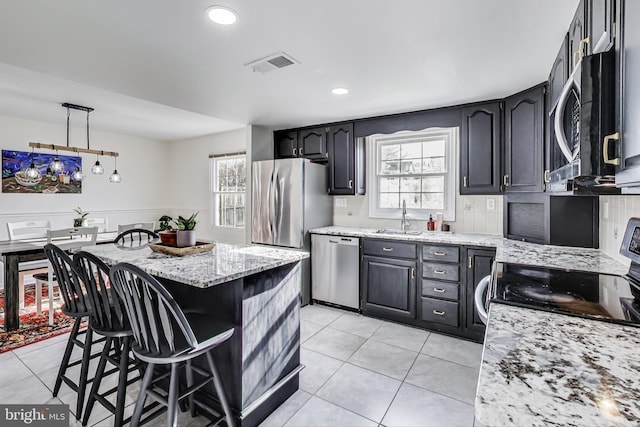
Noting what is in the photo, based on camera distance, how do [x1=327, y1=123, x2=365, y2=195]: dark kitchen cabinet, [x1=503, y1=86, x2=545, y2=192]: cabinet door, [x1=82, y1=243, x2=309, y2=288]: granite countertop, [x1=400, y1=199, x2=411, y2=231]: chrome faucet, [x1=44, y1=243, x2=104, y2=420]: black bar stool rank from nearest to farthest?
[x1=82, y1=243, x2=309, y2=288]: granite countertop
[x1=44, y1=243, x2=104, y2=420]: black bar stool
[x1=503, y1=86, x2=545, y2=192]: cabinet door
[x1=400, y1=199, x2=411, y2=231]: chrome faucet
[x1=327, y1=123, x2=365, y2=195]: dark kitchen cabinet

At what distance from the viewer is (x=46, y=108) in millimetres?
4027

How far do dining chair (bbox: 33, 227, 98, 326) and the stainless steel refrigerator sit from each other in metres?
1.85

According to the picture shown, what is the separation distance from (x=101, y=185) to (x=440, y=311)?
5.77 meters

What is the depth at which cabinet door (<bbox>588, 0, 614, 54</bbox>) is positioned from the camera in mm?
1075

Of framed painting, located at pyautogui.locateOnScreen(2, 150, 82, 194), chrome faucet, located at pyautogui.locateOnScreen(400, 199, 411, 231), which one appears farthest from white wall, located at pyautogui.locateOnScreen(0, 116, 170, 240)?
chrome faucet, located at pyautogui.locateOnScreen(400, 199, 411, 231)

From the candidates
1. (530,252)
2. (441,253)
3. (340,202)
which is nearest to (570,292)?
(530,252)

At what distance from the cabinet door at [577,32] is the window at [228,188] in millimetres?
4501

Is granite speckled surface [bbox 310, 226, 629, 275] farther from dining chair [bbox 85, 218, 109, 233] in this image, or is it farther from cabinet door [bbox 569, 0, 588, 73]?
dining chair [bbox 85, 218, 109, 233]

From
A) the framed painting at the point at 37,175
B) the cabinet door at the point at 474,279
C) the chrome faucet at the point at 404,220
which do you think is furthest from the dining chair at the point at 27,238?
the cabinet door at the point at 474,279

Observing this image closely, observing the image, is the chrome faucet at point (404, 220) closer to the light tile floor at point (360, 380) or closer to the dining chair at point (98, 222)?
the light tile floor at point (360, 380)

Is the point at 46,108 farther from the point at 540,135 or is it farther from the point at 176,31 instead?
the point at 540,135

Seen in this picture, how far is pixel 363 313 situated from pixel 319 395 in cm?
148

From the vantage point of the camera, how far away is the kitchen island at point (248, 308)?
172 cm

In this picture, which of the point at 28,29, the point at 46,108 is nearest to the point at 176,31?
the point at 28,29
